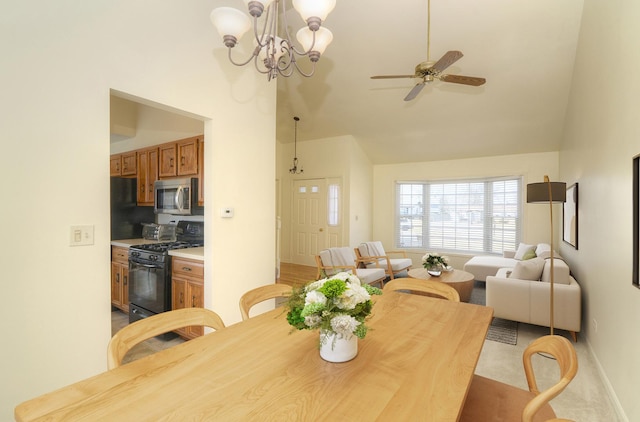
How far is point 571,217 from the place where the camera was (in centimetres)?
400

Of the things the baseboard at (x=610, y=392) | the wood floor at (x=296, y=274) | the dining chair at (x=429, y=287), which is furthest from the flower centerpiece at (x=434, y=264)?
the dining chair at (x=429, y=287)

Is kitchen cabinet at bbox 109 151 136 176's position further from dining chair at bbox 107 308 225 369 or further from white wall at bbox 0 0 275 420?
dining chair at bbox 107 308 225 369

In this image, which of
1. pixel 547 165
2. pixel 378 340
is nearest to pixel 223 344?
pixel 378 340

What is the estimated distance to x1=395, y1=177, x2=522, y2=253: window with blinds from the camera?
240 inches

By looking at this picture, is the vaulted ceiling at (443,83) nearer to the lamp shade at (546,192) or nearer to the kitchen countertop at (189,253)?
the lamp shade at (546,192)

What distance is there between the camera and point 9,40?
1568mm

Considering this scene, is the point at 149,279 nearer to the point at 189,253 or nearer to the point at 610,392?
the point at 189,253

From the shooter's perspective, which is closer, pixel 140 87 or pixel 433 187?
pixel 140 87

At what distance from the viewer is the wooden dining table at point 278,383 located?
809 mm

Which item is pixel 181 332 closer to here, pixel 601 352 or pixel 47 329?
pixel 47 329

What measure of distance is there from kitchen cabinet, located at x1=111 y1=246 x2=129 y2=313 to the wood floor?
261 centimetres

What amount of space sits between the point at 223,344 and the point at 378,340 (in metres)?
0.62

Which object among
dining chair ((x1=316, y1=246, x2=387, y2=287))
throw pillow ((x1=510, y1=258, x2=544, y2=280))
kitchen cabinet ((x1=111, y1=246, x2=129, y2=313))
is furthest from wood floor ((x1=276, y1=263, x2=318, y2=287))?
throw pillow ((x1=510, y1=258, x2=544, y2=280))

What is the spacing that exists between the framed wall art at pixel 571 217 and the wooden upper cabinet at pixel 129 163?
17.8ft
